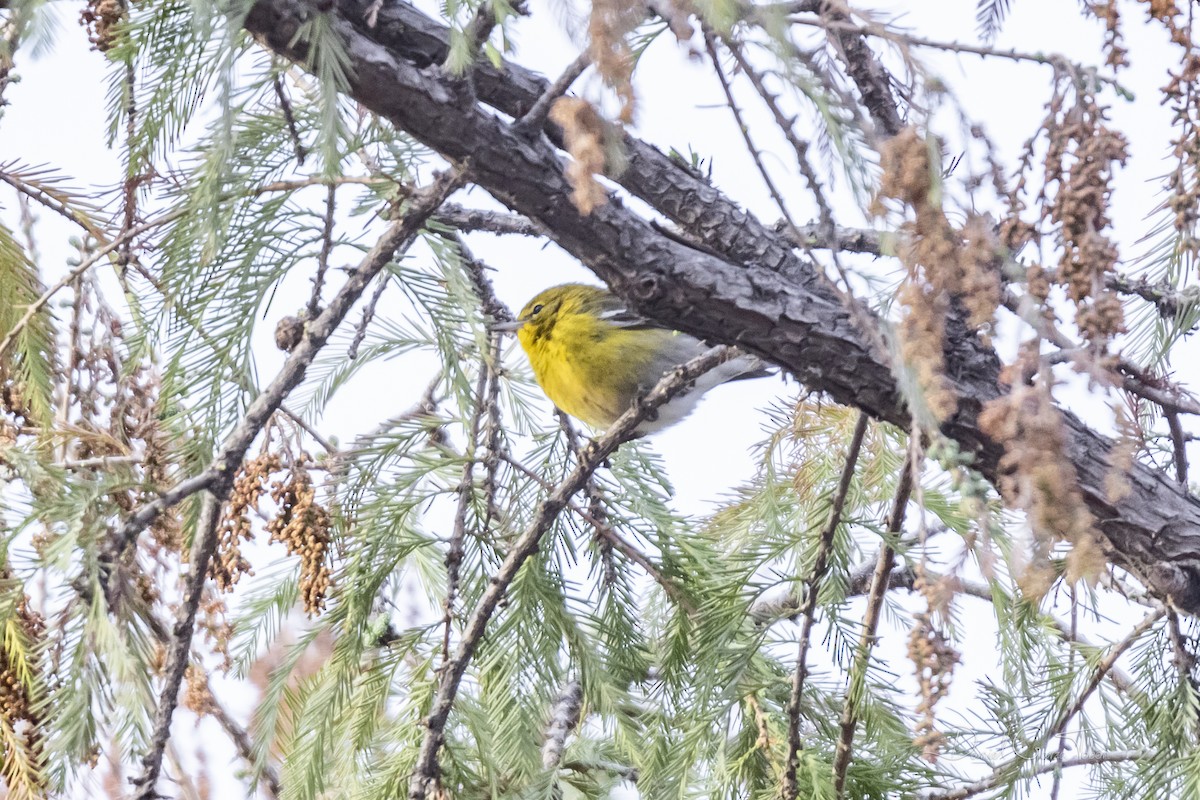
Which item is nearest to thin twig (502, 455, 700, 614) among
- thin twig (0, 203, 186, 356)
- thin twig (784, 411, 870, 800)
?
thin twig (784, 411, 870, 800)

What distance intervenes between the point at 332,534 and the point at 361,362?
18.5 inches

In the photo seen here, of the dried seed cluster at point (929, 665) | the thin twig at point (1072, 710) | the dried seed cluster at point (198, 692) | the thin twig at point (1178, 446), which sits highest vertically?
the thin twig at point (1178, 446)

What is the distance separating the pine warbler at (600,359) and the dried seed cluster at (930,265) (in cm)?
286

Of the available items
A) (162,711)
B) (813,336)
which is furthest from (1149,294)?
(162,711)

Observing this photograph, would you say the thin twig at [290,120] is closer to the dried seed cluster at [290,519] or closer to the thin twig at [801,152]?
the dried seed cluster at [290,519]

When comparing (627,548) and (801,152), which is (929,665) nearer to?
(801,152)

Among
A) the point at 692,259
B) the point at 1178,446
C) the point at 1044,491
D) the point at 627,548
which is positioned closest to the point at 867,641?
the point at 627,548

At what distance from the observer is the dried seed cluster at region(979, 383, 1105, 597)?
105 centimetres

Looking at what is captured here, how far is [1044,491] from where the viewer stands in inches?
42.0

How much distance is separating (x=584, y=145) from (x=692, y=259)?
1.23 meters

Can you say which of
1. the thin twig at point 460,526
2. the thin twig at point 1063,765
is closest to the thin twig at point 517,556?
the thin twig at point 460,526

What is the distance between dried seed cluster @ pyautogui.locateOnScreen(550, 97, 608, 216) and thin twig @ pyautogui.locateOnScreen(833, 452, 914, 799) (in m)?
1.51

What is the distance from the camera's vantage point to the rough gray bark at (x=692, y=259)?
6.45 ft

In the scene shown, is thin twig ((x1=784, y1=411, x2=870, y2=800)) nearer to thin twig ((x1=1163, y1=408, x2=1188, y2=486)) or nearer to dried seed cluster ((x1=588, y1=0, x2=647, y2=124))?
thin twig ((x1=1163, y1=408, x2=1188, y2=486))
